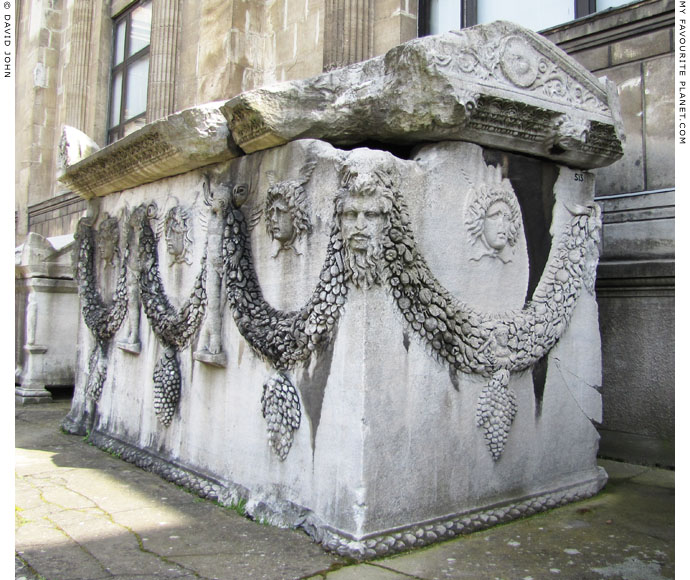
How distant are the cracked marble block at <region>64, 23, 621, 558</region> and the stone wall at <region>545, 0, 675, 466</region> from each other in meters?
0.65

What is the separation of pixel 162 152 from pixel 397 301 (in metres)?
1.88

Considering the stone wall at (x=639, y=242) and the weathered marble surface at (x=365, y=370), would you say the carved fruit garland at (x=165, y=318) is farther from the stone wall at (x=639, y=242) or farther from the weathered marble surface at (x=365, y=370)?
the stone wall at (x=639, y=242)

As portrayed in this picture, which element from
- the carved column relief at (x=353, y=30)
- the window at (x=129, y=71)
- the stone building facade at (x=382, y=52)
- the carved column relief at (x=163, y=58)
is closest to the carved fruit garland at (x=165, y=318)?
the stone building facade at (x=382, y=52)

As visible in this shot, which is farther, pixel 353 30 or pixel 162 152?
pixel 353 30

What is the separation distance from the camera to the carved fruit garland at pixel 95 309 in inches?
176

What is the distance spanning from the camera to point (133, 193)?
14.8 feet

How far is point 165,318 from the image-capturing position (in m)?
3.91

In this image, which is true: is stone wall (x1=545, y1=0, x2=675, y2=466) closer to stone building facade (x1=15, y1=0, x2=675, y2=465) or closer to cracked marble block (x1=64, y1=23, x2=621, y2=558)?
stone building facade (x1=15, y1=0, x2=675, y2=465)

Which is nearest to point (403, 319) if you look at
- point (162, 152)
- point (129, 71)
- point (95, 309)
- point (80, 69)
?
point (162, 152)

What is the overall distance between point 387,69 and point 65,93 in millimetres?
11516

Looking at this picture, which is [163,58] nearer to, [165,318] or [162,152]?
[162,152]

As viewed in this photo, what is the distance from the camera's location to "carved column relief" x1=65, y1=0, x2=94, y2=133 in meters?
12.2
